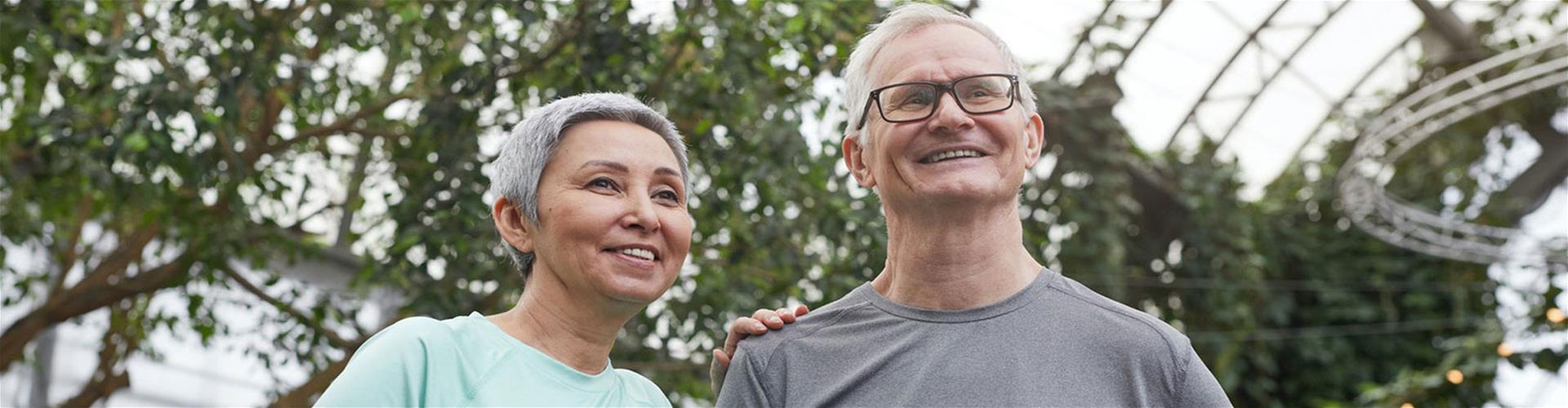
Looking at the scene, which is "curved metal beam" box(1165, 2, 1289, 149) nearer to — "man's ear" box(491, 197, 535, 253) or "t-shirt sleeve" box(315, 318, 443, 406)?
"man's ear" box(491, 197, 535, 253)

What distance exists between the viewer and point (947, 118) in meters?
1.89

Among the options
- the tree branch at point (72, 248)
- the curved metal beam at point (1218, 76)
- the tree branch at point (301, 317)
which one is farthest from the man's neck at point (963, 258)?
the curved metal beam at point (1218, 76)

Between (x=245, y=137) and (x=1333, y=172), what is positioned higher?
(x=245, y=137)

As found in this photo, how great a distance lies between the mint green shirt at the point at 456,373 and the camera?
180cm

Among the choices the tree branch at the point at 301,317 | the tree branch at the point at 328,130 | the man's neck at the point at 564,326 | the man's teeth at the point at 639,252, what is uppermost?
the man's teeth at the point at 639,252

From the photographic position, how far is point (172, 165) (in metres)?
5.09

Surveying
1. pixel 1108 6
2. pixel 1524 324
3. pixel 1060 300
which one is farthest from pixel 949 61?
pixel 1108 6

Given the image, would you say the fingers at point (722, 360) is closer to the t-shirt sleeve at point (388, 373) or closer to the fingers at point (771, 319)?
the fingers at point (771, 319)

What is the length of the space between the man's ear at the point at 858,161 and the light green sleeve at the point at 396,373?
604 mm

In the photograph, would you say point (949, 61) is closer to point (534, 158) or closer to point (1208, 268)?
point (534, 158)

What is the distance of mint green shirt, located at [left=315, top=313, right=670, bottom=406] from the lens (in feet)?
5.92

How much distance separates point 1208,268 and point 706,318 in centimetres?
702

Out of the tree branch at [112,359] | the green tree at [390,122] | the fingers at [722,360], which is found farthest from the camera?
the tree branch at [112,359]

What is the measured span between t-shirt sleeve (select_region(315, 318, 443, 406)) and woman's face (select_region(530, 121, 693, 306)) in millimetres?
212
